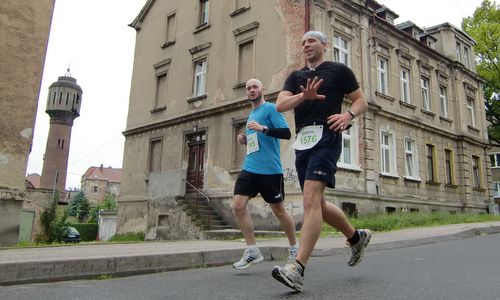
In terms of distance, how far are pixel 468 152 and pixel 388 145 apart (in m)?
7.80

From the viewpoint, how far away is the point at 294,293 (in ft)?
10.5

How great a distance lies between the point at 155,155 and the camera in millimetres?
20453

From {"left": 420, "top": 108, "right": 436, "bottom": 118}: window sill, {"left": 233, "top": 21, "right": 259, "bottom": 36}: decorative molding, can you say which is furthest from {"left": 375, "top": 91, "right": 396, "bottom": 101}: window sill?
{"left": 233, "top": 21, "right": 259, "bottom": 36}: decorative molding

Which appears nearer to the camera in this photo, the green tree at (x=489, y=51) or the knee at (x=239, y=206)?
the knee at (x=239, y=206)

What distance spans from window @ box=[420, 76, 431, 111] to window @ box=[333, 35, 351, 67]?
6.01 m

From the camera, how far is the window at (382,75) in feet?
60.7

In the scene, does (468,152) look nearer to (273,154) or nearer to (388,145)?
(388,145)

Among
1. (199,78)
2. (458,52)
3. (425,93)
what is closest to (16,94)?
(199,78)

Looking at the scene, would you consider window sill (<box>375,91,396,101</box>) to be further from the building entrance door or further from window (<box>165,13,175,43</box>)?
window (<box>165,13,175,43</box>)

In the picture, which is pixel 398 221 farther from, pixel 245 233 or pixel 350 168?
pixel 245 233

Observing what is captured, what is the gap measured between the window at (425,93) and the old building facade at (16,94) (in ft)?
55.6

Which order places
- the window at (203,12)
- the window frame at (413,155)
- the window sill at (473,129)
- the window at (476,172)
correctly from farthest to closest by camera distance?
the window sill at (473,129) → the window at (476,172) → the window at (203,12) → the window frame at (413,155)

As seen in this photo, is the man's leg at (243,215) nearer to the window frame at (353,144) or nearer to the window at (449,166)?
the window frame at (353,144)

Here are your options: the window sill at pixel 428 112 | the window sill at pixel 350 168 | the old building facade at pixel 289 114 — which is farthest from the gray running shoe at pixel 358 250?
the window sill at pixel 428 112
